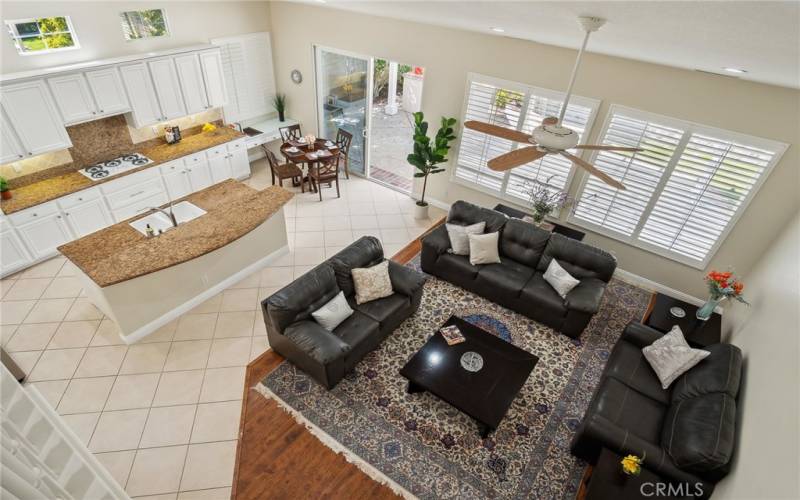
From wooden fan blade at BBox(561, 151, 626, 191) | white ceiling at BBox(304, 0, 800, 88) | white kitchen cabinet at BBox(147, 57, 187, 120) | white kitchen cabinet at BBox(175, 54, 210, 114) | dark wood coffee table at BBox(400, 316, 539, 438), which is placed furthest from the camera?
white kitchen cabinet at BBox(175, 54, 210, 114)

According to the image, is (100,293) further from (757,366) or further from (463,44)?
(757,366)

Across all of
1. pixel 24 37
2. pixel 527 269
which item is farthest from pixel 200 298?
pixel 527 269

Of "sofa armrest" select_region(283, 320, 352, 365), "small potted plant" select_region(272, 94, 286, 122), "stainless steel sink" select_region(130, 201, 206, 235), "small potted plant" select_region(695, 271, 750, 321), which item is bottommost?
"sofa armrest" select_region(283, 320, 352, 365)

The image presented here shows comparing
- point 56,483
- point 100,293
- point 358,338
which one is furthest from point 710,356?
point 100,293

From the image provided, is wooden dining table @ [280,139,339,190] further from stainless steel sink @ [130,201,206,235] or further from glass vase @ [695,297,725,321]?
glass vase @ [695,297,725,321]

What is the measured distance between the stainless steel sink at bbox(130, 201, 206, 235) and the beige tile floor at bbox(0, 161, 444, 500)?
1.06 m

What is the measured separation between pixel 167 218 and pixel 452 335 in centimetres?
380

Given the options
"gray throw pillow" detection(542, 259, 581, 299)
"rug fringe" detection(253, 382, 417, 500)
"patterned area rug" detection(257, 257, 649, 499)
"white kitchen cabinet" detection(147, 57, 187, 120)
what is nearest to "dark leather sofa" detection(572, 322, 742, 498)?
"patterned area rug" detection(257, 257, 649, 499)

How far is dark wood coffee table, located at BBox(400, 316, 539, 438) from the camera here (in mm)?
3904

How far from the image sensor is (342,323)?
4.64 metres

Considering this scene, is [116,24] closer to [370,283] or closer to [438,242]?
[370,283]

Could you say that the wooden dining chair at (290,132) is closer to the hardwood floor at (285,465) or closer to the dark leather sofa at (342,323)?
the dark leather sofa at (342,323)

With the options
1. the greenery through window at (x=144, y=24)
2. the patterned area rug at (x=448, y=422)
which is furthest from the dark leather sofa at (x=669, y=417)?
the greenery through window at (x=144, y=24)

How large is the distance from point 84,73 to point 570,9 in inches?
242
